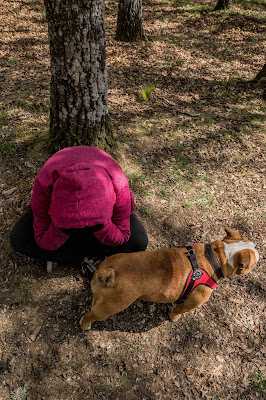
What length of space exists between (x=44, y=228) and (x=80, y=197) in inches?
44.5

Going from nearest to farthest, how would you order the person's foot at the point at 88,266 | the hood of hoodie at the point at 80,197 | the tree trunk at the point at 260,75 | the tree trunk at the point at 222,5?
the hood of hoodie at the point at 80,197 < the person's foot at the point at 88,266 < the tree trunk at the point at 260,75 < the tree trunk at the point at 222,5

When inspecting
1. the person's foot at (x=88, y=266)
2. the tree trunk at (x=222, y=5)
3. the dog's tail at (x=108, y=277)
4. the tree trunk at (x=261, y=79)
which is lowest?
the person's foot at (x=88, y=266)

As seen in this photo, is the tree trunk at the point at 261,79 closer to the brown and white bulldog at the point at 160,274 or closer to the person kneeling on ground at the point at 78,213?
the brown and white bulldog at the point at 160,274

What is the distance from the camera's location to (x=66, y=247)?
3.43 meters

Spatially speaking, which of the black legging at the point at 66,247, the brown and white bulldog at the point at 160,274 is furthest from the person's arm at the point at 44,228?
the brown and white bulldog at the point at 160,274

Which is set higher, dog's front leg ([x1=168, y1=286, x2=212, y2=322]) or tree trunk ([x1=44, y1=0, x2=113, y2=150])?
tree trunk ([x1=44, y1=0, x2=113, y2=150])

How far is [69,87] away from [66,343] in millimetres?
3334

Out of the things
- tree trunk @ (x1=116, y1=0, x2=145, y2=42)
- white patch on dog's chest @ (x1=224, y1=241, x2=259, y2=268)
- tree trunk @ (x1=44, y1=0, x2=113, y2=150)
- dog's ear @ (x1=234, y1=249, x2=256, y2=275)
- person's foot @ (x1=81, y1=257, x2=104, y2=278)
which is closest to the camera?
dog's ear @ (x1=234, y1=249, x2=256, y2=275)

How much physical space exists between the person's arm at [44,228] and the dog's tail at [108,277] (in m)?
0.79

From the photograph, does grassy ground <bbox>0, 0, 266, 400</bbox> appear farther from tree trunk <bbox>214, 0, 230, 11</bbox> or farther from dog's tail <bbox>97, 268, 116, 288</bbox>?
tree trunk <bbox>214, 0, 230, 11</bbox>

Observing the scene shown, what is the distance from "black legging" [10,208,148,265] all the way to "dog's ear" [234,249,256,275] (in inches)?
50.8

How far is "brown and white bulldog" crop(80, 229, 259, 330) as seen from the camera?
107 inches

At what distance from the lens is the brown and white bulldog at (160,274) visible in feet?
8.91

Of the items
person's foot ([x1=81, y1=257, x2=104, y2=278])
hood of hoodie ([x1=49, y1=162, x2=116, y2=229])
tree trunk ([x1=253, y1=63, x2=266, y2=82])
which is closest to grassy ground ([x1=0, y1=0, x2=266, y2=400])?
person's foot ([x1=81, y1=257, x2=104, y2=278])
